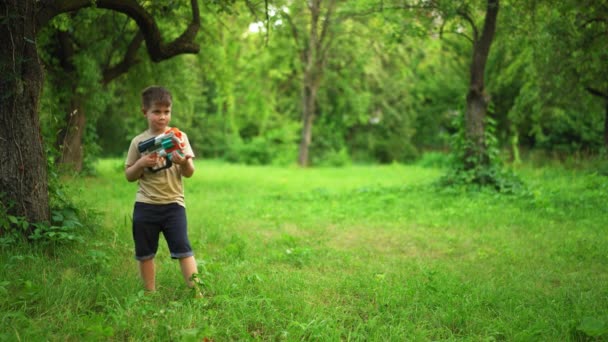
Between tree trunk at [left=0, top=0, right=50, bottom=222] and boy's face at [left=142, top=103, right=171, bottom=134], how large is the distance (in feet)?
5.83

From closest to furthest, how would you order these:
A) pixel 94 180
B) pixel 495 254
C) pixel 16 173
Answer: pixel 16 173
pixel 495 254
pixel 94 180

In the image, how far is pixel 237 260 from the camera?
221 inches

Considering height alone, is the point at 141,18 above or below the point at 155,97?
above

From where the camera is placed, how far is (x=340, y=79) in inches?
1012

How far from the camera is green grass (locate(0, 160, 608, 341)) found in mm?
3678

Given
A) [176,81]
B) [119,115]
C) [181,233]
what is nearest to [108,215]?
[181,233]

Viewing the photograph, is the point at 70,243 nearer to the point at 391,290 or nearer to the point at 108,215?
the point at 108,215

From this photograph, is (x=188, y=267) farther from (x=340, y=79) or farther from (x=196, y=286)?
(x=340, y=79)

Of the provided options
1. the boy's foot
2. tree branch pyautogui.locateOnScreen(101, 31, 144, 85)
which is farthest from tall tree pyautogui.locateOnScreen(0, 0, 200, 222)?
tree branch pyautogui.locateOnScreen(101, 31, 144, 85)

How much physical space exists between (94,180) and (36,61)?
8.68 metres

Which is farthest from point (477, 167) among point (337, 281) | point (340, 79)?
point (340, 79)

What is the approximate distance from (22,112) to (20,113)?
0.07 feet

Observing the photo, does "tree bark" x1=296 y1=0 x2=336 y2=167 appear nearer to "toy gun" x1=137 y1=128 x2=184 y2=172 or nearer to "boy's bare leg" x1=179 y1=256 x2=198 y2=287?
"toy gun" x1=137 y1=128 x2=184 y2=172

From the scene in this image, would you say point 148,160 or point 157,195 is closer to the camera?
point 148,160
